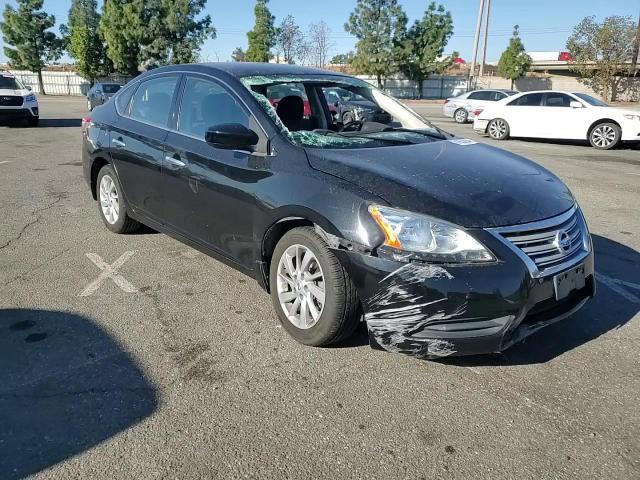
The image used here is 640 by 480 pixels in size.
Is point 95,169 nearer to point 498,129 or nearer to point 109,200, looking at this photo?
point 109,200

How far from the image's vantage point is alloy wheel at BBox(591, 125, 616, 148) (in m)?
13.6

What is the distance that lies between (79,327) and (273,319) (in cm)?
126

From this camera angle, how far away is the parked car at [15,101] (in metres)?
16.4

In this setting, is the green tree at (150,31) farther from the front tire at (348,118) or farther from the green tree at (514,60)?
the front tire at (348,118)

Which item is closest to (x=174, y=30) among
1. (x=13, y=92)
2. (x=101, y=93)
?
(x=101, y=93)

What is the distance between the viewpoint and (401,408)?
2.71 metres

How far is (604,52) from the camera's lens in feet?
135

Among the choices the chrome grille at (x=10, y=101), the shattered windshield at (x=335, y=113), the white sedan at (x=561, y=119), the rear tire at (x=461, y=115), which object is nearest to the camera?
the shattered windshield at (x=335, y=113)

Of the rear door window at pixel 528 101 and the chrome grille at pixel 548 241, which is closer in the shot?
the chrome grille at pixel 548 241

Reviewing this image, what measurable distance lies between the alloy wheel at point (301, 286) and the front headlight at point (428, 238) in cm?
51

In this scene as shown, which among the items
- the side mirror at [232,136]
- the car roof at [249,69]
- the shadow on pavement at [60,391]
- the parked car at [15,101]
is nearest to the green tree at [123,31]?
the parked car at [15,101]

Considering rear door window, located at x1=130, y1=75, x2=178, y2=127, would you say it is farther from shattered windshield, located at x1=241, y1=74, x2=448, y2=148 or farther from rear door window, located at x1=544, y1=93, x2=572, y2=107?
rear door window, located at x1=544, y1=93, x2=572, y2=107

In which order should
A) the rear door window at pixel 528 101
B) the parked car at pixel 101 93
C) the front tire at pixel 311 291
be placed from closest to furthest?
the front tire at pixel 311 291
the rear door window at pixel 528 101
the parked car at pixel 101 93

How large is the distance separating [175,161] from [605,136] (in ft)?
42.4
